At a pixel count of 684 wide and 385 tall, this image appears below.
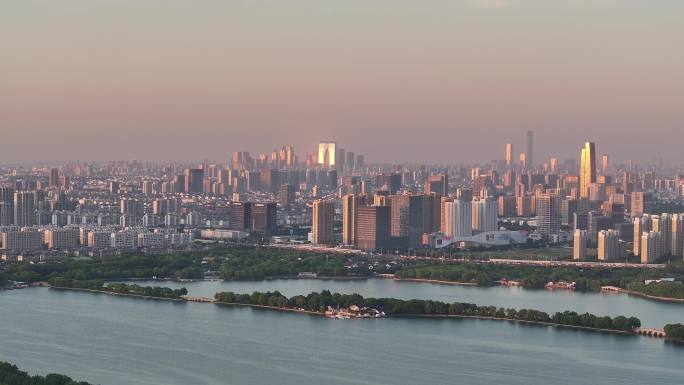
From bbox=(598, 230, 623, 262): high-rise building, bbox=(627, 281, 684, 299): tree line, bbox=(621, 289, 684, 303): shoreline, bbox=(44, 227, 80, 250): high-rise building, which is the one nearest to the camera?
bbox=(621, 289, 684, 303): shoreline

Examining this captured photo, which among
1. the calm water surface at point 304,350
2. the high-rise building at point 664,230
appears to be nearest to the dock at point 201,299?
the calm water surface at point 304,350

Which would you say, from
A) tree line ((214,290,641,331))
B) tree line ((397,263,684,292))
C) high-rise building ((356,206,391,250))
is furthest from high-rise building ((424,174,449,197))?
tree line ((214,290,641,331))

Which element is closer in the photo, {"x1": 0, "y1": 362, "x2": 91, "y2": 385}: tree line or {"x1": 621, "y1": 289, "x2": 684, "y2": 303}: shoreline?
{"x1": 0, "y1": 362, "x2": 91, "y2": 385}: tree line

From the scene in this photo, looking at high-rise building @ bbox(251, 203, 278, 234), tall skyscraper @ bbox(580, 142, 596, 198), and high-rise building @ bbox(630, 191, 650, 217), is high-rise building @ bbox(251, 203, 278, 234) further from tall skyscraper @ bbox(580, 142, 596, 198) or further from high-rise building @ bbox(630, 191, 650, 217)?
tall skyscraper @ bbox(580, 142, 596, 198)

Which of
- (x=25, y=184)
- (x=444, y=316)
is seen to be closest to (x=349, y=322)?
(x=444, y=316)

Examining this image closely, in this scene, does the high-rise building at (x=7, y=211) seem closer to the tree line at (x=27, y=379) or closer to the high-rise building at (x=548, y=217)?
the high-rise building at (x=548, y=217)

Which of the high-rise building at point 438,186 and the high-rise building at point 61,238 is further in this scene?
the high-rise building at point 438,186
